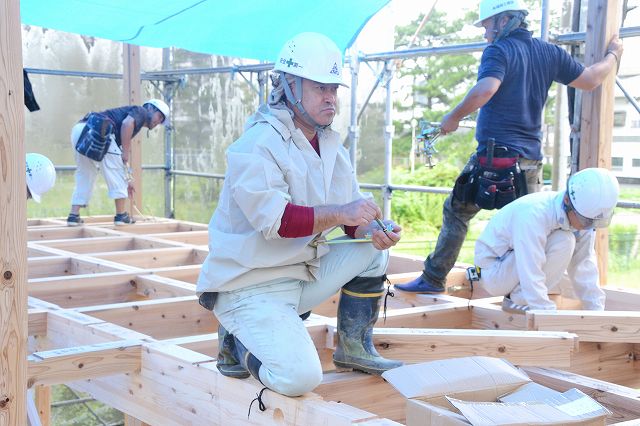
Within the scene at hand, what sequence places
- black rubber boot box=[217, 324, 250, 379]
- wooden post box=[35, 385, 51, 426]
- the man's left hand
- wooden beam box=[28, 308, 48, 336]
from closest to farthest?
1. the man's left hand
2. black rubber boot box=[217, 324, 250, 379]
3. wooden beam box=[28, 308, 48, 336]
4. wooden post box=[35, 385, 51, 426]

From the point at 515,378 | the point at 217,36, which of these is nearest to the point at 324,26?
the point at 217,36

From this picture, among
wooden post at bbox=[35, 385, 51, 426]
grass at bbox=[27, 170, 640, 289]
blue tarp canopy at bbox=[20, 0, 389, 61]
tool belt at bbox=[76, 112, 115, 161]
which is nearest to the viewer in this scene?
wooden post at bbox=[35, 385, 51, 426]

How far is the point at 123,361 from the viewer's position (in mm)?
2910

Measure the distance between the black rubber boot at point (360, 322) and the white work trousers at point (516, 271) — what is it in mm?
1095

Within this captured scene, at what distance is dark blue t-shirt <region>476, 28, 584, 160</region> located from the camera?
3.91 metres

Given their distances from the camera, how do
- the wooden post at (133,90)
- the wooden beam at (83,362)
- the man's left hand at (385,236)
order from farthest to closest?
the wooden post at (133,90) → the wooden beam at (83,362) → the man's left hand at (385,236)

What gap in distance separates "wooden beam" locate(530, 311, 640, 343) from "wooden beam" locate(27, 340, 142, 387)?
1.62 metres

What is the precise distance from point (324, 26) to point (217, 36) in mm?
974

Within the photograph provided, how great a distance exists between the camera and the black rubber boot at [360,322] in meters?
2.63

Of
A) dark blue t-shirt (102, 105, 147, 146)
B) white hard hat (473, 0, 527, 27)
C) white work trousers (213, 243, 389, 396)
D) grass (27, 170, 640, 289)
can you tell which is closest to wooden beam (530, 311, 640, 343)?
white work trousers (213, 243, 389, 396)

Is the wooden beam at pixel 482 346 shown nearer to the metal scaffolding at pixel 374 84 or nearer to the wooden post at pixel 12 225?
the wooden post at pixel 12 225

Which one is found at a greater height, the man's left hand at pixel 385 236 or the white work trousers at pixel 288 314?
the man's left hand at pixel 385 236

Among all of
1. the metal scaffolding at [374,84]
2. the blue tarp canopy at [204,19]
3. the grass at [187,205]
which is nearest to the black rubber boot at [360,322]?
the metal scaffolding at [374,84]

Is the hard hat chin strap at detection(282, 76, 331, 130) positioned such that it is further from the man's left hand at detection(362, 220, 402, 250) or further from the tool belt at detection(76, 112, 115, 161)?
the tool belt at detection(76, 112, 115, 161)
